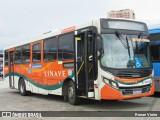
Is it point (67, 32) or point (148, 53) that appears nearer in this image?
point (148, 53)

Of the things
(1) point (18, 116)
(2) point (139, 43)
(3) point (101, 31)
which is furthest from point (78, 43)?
(1) point (18, 116)

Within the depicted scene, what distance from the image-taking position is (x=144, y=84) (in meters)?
11.8

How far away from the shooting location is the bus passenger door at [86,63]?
1166cm

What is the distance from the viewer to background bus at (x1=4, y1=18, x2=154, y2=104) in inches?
444

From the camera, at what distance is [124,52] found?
1164 centimetres

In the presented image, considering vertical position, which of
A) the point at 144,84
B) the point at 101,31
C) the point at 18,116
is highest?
the point at 101,31


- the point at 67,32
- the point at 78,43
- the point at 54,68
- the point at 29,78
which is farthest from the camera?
the point at 29,78

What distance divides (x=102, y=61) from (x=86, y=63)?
31.8 inches

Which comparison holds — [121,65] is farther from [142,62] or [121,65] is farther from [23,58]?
[23,58]

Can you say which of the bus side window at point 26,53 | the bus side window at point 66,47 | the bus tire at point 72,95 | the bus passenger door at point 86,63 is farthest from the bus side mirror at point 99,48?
the bus side window at point 26,53

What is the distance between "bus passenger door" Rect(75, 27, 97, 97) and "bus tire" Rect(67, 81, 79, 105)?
401 mm

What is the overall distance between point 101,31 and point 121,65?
51.9 inches

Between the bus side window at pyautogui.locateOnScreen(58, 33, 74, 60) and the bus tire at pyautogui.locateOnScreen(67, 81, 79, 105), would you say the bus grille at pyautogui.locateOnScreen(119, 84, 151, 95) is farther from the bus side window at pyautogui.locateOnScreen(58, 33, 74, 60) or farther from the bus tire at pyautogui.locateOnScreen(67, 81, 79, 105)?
the bus side window at pyautogui.locateOnScreen(58, 33, 74, 60)

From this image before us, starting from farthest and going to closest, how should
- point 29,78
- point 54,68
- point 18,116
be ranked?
point 29,78 < point 54,68 < point 18,116
